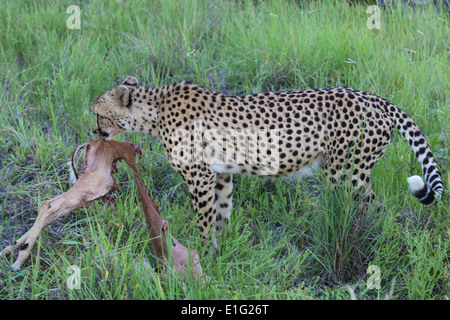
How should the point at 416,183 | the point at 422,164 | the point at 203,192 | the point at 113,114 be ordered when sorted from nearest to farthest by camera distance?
the point at 416,183 → the point at 422,164 → the point at 203,192 → the point at 113,114

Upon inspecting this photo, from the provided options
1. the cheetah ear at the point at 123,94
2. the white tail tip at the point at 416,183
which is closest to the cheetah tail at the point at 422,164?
the white tail tip at the point at 416,183

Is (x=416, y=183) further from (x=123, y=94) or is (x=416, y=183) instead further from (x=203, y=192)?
(x=123, y=94)

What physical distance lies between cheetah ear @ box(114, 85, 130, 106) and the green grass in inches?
23.0

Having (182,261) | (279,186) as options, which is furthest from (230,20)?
(182,261)

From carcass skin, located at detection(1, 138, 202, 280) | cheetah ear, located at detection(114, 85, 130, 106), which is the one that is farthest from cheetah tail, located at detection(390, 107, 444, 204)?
cheetah ear, located at detection(114, 85, 130, 106)

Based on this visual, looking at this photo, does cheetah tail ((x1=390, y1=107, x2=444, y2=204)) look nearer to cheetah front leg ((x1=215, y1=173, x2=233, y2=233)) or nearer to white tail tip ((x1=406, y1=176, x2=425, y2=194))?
white tail tip ((x1=406, y1=176, x2=425, y2=194))

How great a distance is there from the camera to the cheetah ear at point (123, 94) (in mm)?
3648

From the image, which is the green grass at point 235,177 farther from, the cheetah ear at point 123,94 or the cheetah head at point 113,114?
the cheetah ear at point 123,94

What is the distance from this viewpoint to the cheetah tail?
3158 mm

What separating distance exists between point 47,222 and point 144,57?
7.98 feet

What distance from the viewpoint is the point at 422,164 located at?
11.5 ft

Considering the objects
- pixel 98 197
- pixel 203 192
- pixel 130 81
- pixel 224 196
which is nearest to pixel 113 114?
pixel 130 81

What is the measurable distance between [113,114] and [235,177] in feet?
3.50

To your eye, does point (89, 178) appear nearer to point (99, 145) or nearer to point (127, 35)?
point (99, 145)
